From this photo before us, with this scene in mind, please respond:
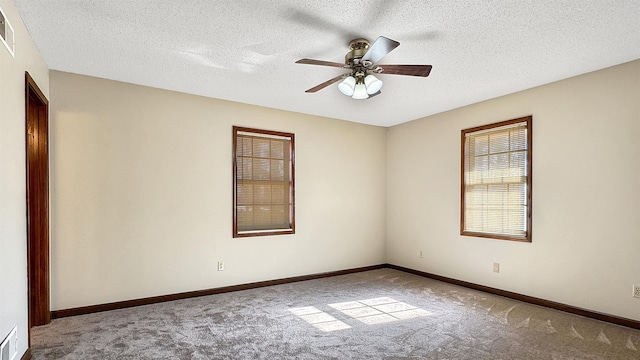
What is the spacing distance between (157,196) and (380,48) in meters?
3.09

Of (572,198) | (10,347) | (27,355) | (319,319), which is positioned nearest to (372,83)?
(319,319)

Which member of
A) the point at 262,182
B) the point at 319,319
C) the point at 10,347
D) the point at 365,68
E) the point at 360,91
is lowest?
the point at 319,319

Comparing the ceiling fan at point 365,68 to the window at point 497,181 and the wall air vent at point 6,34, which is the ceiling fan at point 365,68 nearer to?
the wall air vent at point 6,34

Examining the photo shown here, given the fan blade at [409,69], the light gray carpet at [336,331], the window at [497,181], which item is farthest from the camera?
the window at [497,181]

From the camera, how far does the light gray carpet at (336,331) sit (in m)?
2.78

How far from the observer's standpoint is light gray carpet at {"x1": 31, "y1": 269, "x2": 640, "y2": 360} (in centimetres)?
278

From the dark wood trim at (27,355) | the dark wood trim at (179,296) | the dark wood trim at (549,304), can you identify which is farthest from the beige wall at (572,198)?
the dark wood trim at (27,355)

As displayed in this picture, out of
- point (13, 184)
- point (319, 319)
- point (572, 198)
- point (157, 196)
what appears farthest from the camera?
point (157, 196)

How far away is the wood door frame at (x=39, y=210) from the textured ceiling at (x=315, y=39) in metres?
0.58

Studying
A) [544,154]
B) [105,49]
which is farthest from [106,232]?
[544,154]

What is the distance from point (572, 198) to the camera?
3.75m

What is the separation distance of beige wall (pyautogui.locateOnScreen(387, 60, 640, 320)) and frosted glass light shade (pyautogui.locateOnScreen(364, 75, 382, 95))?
2.31 meters

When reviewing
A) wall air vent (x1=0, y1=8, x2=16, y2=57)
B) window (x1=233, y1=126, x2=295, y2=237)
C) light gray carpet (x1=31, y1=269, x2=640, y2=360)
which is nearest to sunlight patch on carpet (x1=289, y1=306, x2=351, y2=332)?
light gray carpet (x1=31, y1=269, x2=640, y2=360)

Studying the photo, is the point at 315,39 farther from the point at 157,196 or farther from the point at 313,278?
the point at 313,278
